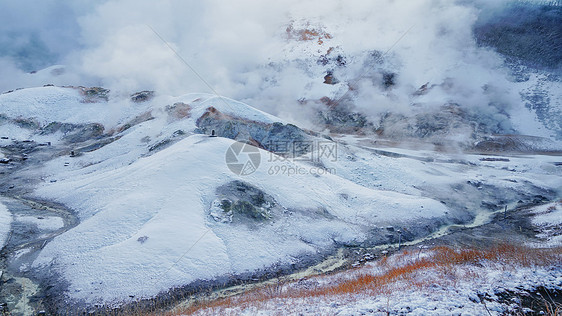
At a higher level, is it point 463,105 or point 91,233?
point 463,105

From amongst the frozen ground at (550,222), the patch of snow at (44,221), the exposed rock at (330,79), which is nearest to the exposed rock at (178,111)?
the patch of snow at (44,221)

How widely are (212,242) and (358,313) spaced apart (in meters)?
10.2

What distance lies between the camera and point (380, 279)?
11.0 metres

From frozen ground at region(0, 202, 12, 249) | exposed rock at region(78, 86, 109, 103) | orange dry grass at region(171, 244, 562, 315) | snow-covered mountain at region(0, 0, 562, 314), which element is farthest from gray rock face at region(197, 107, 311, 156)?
exposed rock at region(78, 86, 109, 103)

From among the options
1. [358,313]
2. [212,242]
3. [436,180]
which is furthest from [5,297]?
[436,180]

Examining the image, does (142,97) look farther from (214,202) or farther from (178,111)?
(214,202)

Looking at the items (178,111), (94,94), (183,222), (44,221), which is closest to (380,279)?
(183,222)

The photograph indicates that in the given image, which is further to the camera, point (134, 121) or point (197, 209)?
point (134, 121)

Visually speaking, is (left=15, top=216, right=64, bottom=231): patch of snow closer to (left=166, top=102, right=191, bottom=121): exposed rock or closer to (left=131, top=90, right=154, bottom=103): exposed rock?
(left=166, top=102, right=191, bottom=121): exposed rock

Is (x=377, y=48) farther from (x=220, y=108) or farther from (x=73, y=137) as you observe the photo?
(x=73, y=137)

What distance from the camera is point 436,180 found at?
96.2 feet

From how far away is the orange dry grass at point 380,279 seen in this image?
29.6 feet

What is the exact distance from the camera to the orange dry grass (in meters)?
9.01

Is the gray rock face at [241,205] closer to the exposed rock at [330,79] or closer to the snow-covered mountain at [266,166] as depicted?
the snow-covered mountain at [266,166]
